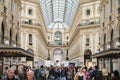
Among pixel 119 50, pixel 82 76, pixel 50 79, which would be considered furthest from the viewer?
pixel 50 79

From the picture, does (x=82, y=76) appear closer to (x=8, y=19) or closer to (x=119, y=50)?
(x=119, y=50)

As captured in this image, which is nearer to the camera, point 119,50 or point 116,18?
point 119,50

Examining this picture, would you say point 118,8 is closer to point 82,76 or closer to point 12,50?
point 12,50

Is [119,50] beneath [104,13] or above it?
beneath

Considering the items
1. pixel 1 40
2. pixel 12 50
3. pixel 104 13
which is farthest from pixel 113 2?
pixel 12 50

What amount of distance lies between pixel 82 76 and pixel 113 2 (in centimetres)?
1814

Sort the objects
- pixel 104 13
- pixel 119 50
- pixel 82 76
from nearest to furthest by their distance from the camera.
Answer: pixel 82 76 < pixel 119 50 < pixel 104 13

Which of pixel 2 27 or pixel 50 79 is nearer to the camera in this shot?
pixel 50 79

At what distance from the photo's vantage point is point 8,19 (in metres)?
31.9

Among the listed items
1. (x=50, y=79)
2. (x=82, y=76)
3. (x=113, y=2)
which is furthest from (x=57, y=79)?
(x=82, y=76)

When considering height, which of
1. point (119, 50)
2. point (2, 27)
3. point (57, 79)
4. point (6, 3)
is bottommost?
point (57, 79)

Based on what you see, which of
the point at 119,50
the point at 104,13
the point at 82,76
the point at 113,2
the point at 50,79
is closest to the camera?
the point at 82,76

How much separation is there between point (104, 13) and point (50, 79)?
15139 millimetres

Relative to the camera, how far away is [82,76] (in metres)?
16.4
